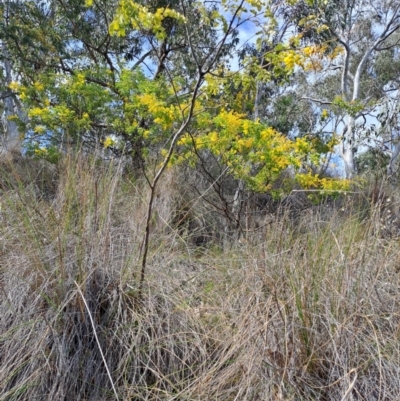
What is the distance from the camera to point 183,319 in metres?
2.36

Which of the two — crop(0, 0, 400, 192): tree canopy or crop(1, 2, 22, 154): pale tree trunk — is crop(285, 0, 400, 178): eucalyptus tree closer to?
crop(0, 0, 400, 192): tree canopy

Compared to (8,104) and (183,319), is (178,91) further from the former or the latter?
(8,104)

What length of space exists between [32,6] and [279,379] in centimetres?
881

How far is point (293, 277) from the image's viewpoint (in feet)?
7.43

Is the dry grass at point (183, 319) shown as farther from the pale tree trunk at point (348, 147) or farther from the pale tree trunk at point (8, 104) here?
the pale tree trunk at point (348, 147)

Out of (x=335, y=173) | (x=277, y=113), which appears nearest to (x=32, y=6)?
(x=277, y=113)

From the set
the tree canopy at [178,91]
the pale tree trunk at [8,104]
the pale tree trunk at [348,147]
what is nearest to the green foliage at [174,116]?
Result: the tree canopy at [178,91]

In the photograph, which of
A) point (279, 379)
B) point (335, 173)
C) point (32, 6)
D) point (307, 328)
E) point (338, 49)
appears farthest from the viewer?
point (338, 49)

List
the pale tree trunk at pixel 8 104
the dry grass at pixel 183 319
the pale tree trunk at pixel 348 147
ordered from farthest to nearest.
Answer: the pale tree trunk at pixel 348 147 → the pale tree trunk at pixel 8 104 → the dry grass at pixel 183 319

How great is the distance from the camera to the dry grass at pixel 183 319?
189 centimetres

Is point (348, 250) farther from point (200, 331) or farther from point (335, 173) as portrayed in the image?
point (335, 173)

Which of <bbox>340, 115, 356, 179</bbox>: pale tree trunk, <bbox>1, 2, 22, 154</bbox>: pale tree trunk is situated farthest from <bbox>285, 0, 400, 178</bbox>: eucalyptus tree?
<bbox>1, 2, 22, 154</bbox>: pale tree trunk

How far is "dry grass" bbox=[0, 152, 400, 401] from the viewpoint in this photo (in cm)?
189

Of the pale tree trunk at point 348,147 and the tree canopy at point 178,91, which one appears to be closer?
the tree canopy at point 178,91
